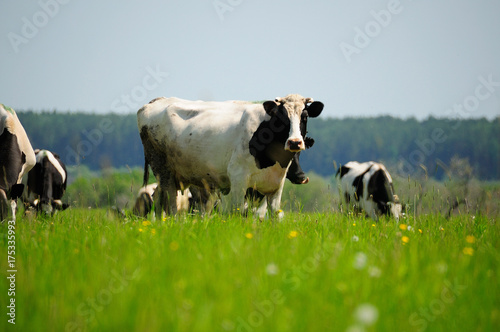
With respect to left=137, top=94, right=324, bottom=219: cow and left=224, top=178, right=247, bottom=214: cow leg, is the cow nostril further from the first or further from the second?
left=224, top=178, right=247, bottom=214: cow leg

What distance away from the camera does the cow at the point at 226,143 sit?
280 inches

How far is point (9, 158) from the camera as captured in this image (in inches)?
259

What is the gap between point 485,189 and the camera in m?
5.86

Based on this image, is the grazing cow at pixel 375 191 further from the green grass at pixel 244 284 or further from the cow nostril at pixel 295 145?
the green grass at pixel 244 284

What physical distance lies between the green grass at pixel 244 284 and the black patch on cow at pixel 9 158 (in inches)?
76.8

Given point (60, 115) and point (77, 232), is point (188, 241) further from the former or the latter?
point (60, 115)

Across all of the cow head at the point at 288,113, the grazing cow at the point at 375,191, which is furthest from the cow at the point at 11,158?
the grazing cow at the point at 375,191

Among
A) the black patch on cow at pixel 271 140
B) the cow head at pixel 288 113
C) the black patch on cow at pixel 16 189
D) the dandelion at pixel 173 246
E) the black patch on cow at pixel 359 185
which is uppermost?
the cow head at pixel 288 113

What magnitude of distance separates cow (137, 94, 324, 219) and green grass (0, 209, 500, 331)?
264 cm

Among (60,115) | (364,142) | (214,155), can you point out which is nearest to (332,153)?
(364,142)

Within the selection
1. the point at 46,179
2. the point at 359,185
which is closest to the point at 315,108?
the point at 359,185

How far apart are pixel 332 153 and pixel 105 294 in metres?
90.0

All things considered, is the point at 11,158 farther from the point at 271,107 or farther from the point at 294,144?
the point at 294,144

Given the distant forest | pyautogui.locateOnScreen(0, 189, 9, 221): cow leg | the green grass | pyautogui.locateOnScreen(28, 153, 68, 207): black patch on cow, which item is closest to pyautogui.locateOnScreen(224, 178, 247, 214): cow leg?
the green grass
